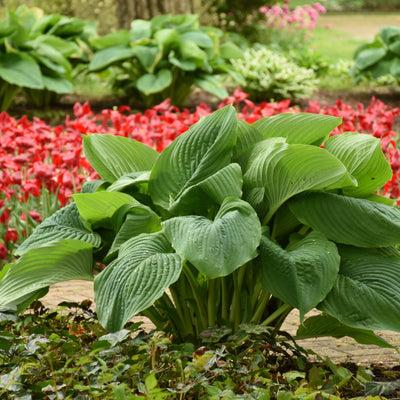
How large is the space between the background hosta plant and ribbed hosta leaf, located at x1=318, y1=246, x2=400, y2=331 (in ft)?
21.6

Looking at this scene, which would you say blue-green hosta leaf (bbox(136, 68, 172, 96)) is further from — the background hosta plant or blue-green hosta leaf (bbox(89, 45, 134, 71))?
blue-green hosta leaf (bbox(89, 45, 134, 71))

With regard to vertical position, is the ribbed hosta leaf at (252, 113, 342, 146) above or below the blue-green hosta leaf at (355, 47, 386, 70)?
above

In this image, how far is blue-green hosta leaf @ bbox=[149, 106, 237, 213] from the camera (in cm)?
287

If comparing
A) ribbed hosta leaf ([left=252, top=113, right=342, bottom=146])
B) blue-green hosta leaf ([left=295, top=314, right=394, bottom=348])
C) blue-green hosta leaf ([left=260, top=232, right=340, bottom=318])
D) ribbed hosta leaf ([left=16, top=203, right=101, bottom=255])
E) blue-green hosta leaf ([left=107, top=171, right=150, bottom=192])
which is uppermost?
ribbed hosta leaf ([left=252, top=113, right=342, bottom=146])

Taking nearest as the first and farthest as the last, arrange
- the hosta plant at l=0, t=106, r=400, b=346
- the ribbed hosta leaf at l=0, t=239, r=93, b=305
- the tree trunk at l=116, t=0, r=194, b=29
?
the hosta plant at l=0, t=106, r=400, b=346, the ribbed hosta leaf at l=0, t=239, r=93, b=305, the tree trunk at l=116, t=0, r=194, b=29

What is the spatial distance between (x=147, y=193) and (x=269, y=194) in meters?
0.59

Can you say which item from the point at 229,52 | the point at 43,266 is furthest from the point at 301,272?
the point at 229,52

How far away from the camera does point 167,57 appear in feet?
32.1

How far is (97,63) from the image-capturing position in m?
9.60

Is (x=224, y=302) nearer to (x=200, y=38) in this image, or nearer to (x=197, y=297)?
(x=197, y=297)

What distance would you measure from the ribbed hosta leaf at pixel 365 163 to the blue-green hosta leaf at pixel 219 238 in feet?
1.92

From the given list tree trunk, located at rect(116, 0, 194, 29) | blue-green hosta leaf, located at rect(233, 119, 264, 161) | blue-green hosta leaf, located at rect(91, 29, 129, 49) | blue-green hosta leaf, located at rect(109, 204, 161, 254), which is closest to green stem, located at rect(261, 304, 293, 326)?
blue-green hosta leaf, located at rect(109, 204, 161, 254)

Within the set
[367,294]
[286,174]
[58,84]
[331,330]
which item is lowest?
[58,84]

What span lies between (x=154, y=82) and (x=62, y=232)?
6.74 m
